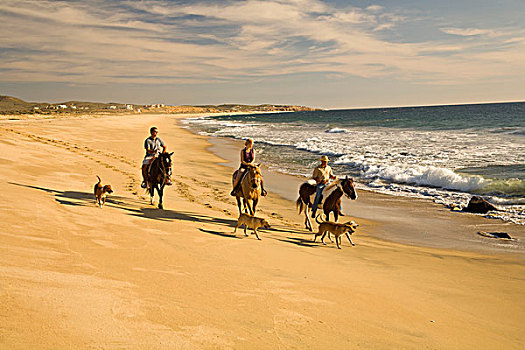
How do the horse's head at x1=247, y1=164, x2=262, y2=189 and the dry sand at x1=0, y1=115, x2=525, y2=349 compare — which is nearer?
the dry sand at x1=0, y1=115, x2=525, y2=349

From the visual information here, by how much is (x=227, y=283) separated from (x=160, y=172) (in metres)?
6.70

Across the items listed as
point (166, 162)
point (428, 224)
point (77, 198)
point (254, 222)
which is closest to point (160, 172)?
point (166, 162)

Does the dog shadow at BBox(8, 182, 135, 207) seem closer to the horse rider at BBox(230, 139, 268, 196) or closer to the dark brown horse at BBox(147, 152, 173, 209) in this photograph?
the dark brown horse at BBox(147, 152, 173, 209)

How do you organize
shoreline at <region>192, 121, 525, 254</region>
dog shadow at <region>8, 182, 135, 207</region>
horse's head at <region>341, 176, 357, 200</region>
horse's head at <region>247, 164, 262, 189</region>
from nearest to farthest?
horse's head at <region>341, 176, 357, 200</region> < horse's head at <region>247, 164, 262, 189</region> < shoreline at <region>192, 121, 525, 254</region> < dog shadow at <region>8, 182, 135, 207</region>

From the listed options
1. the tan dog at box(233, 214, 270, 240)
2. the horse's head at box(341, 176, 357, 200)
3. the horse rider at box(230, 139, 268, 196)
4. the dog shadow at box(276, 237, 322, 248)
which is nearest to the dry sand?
the dog shadow at box(276, 237, 322, 248)

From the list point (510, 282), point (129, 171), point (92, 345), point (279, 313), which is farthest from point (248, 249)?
point (129, 171)

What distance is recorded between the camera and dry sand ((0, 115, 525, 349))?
3.78 metres

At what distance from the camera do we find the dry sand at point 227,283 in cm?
378

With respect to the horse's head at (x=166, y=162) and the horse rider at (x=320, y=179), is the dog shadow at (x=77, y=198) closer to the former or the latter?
the horse's head at (x=166, y=162)

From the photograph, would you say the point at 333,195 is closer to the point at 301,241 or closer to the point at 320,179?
the point at 320,179

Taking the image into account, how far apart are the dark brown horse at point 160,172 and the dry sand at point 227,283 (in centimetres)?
73

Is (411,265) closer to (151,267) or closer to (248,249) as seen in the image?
(248,249)

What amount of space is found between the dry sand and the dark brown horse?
0.73 meters

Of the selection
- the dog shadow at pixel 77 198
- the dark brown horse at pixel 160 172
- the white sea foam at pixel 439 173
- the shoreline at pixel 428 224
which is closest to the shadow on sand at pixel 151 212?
the dog shadow at pixel 77 198
